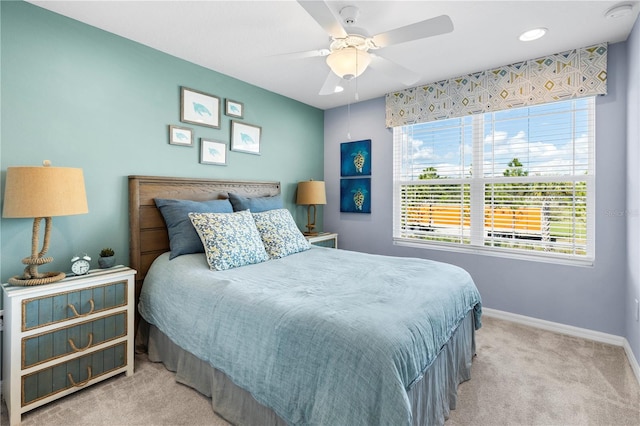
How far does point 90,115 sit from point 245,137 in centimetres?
144

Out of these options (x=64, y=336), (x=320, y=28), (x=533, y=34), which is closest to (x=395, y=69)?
(x=320, y=28)

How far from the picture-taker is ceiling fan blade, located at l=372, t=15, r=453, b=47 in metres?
1.70

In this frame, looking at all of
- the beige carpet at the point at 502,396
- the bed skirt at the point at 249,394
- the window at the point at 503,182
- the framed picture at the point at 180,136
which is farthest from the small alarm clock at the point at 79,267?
the window at the point at 503,182

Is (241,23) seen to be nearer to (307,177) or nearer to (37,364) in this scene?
(307,177)

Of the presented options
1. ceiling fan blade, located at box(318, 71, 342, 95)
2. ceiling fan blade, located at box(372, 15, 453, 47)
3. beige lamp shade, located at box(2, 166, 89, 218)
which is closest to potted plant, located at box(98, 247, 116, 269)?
beige lamp shade, located at box(2, 166, 89, 218)

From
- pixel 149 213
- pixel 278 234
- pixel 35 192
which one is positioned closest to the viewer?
pixel 35 192

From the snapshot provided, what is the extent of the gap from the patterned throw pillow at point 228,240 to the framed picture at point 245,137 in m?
1.08

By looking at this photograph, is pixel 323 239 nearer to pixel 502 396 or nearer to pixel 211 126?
pixel 211 126

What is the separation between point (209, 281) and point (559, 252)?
308 cm

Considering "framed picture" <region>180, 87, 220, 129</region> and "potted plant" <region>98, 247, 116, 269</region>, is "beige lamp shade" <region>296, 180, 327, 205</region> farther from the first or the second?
"potted plant" <region>98, 247, 116, 269</region>

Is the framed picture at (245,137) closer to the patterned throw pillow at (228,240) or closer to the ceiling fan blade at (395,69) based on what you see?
the patterned throw pillow at (228,240)

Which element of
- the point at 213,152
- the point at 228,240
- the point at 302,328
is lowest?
the point at 302,328

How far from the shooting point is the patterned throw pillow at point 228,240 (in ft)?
7.48

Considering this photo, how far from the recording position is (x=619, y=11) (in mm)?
2100
